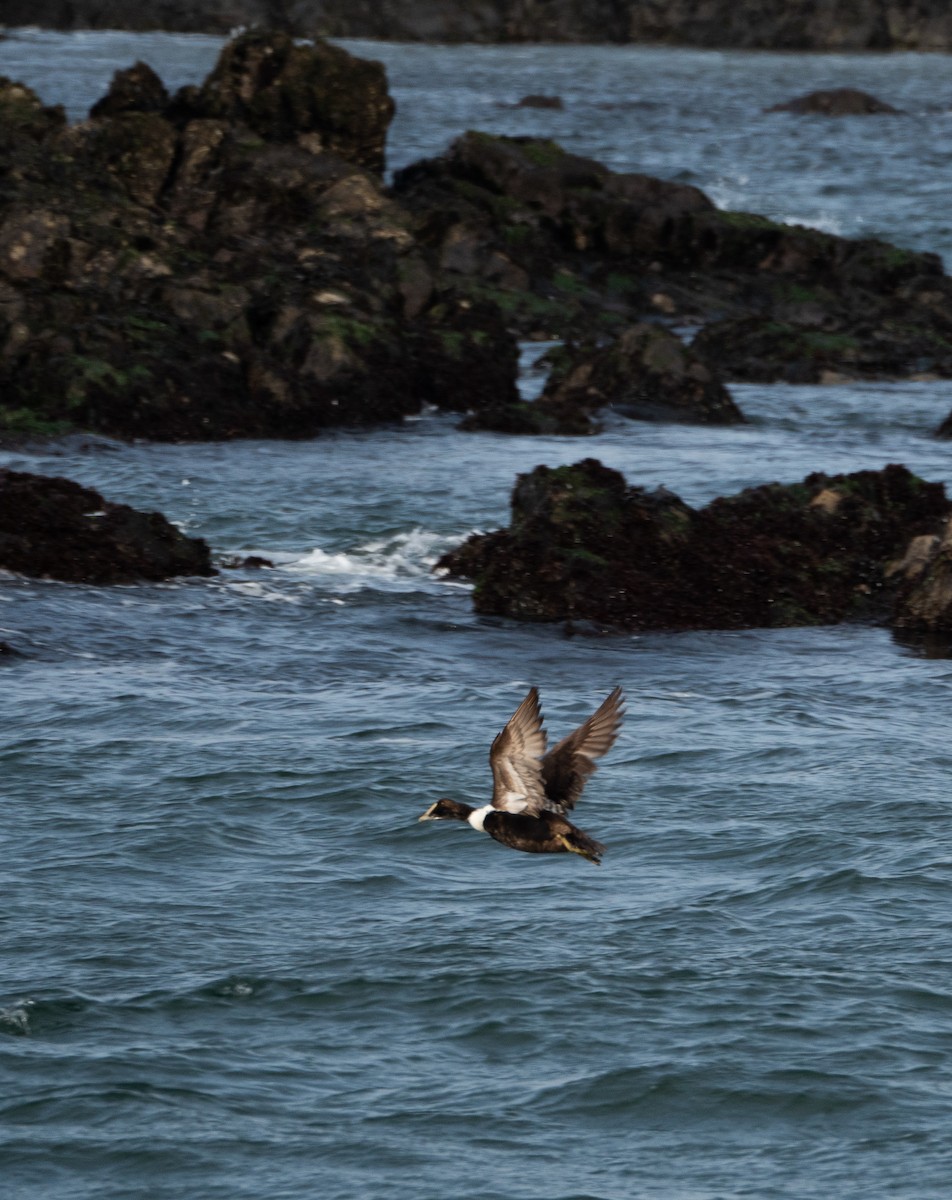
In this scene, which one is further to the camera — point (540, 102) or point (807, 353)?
point (540, 102)

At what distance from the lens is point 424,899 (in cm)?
1606

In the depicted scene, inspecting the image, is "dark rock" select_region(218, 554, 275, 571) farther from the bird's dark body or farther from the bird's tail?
the bird's tail

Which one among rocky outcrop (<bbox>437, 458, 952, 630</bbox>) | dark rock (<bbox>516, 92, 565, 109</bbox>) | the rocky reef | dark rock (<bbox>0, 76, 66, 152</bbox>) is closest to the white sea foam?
rocky outcrop (<bbox>437, 458, 952, 630</bbox>)

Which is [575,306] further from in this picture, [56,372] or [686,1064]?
[686,1064]

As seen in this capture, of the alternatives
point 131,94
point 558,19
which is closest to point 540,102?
point 131,94

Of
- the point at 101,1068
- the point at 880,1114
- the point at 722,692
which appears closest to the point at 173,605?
the point at 722,692

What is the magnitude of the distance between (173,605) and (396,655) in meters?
2.84

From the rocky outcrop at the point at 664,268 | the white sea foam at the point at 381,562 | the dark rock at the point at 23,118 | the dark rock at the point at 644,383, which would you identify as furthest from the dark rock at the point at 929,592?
the dark rock at the point at 23,118

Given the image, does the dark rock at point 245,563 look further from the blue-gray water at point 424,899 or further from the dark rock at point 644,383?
the dark rock at point 644,383

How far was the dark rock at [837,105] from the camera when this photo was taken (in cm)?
8569

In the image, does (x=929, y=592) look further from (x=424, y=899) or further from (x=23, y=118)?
(x=23, y=118)

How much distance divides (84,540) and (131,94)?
2005 centimetres

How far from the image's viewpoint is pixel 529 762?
13.0 metres

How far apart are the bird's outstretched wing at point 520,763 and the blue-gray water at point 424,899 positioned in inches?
73.8
